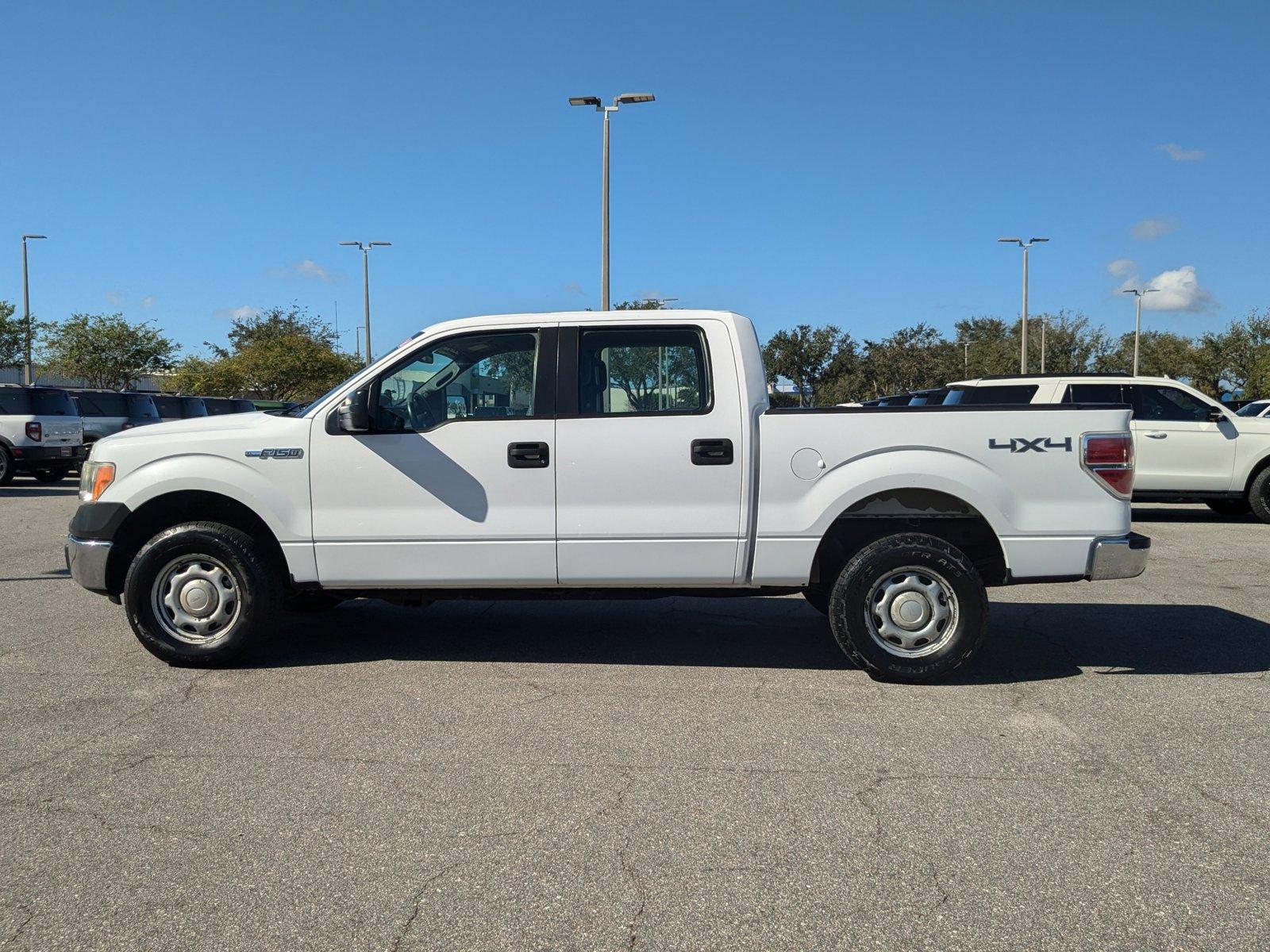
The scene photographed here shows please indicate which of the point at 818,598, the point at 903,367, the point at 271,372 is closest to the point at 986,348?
the point at 903,367

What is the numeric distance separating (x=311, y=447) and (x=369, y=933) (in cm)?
332

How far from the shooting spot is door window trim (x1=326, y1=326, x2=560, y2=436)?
227 inches

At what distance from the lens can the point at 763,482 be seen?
564cm

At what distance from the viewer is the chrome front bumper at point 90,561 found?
19.3 ft

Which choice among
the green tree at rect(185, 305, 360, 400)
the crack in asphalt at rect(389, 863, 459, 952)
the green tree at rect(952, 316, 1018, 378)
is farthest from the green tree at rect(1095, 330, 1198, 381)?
the crack in asphalt at rect(389, 863, 459, 952)

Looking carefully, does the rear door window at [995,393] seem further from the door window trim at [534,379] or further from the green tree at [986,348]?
the green tree at [986,348]

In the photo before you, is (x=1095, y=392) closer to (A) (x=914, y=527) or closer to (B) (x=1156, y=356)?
(A) (x=914, y=527)

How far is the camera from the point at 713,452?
18.4ft

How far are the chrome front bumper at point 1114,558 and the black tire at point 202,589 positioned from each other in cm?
449

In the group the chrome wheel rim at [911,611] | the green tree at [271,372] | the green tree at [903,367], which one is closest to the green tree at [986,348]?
the green tree at [903,367]

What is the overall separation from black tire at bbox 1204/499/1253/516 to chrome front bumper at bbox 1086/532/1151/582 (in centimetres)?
960

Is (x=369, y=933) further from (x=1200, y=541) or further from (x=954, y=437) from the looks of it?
(x=1200, y=541)

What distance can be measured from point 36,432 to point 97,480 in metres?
14.9

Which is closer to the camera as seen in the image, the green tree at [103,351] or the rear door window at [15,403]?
the rear door window at [15,403]
